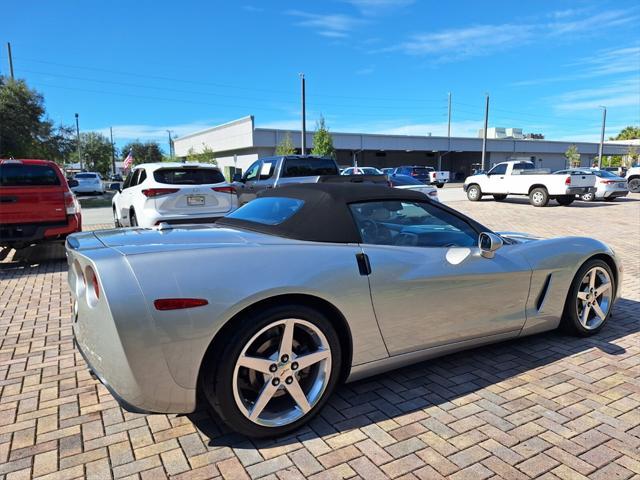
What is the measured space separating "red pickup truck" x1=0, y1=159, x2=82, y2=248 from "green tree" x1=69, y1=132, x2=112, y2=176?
274 ft

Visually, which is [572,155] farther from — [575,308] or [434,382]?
[434,382]

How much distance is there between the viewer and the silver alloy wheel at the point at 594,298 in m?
3.92

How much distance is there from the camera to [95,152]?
82.5 meters

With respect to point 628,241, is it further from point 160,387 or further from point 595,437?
point 160,387

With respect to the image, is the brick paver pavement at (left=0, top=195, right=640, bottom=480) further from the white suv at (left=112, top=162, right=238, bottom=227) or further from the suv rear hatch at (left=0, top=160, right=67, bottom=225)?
the white suv at (left=112, top=162, right=238, bottom=227)

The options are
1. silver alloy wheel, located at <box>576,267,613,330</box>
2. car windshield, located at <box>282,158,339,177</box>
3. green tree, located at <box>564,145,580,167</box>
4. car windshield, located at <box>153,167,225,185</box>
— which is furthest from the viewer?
green tree, located at <box>564,145,580,167</box>

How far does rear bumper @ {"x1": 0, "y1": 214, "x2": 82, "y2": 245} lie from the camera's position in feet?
22.5

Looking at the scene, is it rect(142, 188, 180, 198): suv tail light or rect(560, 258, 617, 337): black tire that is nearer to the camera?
rect(560, 258, 617, 337): black tire

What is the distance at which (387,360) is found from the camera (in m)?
2.88

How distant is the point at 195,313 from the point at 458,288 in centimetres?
177

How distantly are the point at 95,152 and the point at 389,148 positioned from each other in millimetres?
58516

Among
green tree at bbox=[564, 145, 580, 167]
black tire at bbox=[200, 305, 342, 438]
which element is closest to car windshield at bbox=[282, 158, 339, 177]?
black tire at bbox=[200, 305, 342, 438]

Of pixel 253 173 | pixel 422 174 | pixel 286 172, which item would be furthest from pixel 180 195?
pixel 422 174

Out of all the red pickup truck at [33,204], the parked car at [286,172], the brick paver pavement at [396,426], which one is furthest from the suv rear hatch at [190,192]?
the brick paver pavement at [396,426]
